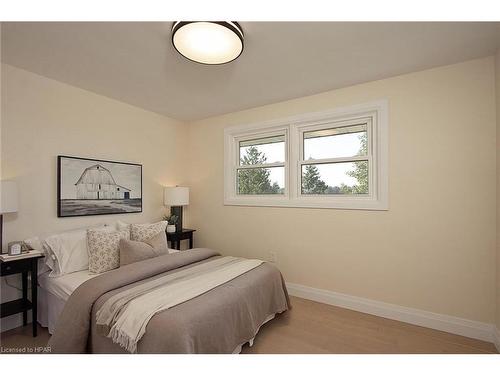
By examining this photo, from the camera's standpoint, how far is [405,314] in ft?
7.95

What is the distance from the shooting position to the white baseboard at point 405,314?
2.12m

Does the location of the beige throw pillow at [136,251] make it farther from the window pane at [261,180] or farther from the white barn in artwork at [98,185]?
the window pane at [261,180]

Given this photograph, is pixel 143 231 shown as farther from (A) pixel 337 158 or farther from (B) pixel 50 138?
(A) pixel 337 158

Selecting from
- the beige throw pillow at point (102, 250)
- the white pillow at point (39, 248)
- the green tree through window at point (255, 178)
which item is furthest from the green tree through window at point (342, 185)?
the white pillow at point (39, 248)

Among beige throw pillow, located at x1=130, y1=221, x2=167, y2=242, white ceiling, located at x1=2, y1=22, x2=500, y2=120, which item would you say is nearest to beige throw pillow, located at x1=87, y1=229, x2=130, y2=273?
beige throw pillow, located at x1=130, y1=221, x2=167, y2=242

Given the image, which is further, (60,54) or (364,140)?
(364,140)

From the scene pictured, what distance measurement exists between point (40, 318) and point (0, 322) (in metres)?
0.28

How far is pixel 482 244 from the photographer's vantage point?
2146mm

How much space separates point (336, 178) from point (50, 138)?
319cm

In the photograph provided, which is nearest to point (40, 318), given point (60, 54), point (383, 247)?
point (60, 54)

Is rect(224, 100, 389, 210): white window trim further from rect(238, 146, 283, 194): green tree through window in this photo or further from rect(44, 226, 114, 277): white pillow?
rect(44, 226, 114, 277): white pillow

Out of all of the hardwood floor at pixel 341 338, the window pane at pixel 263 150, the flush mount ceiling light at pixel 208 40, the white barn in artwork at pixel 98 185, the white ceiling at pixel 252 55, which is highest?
the white ceiling at pixel 252 55

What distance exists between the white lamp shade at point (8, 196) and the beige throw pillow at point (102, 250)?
62cm
